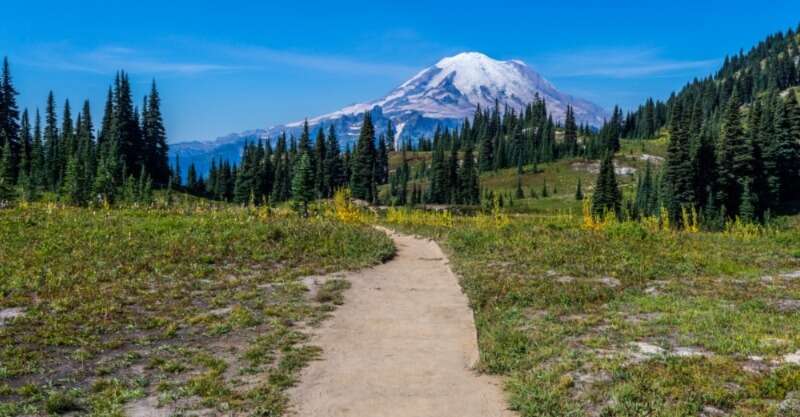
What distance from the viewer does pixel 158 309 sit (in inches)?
687

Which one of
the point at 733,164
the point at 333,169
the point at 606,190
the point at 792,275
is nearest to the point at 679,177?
the point at 733,164

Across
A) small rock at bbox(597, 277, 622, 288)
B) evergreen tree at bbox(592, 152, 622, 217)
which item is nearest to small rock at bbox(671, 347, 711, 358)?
small rock at bbox(597, 277, 622, 288)

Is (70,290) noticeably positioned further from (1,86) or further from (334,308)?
(1,86)

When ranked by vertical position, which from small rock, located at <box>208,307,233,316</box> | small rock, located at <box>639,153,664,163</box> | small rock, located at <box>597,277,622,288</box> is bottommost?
small rock, located at <box>208,307,233,316</box>

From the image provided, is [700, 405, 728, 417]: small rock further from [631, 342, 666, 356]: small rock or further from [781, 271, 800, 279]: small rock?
[781, 271, 800, 279]: small rock

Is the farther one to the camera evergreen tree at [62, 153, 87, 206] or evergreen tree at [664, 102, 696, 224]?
evergreen tree at [664, 102, 696, 224]

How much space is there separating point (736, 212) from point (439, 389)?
9055 centimetres

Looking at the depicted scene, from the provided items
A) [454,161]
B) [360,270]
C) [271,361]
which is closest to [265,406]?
[271,361]

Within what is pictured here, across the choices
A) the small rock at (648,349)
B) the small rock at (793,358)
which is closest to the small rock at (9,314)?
the small rock at (648,349)

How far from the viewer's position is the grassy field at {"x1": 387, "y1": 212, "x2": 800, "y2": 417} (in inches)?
396

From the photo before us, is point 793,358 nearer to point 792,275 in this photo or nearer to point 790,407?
point 790,407

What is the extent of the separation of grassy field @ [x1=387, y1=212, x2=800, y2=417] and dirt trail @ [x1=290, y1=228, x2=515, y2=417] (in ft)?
2.21

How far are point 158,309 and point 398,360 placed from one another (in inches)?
334

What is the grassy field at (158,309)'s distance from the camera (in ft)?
37.2
